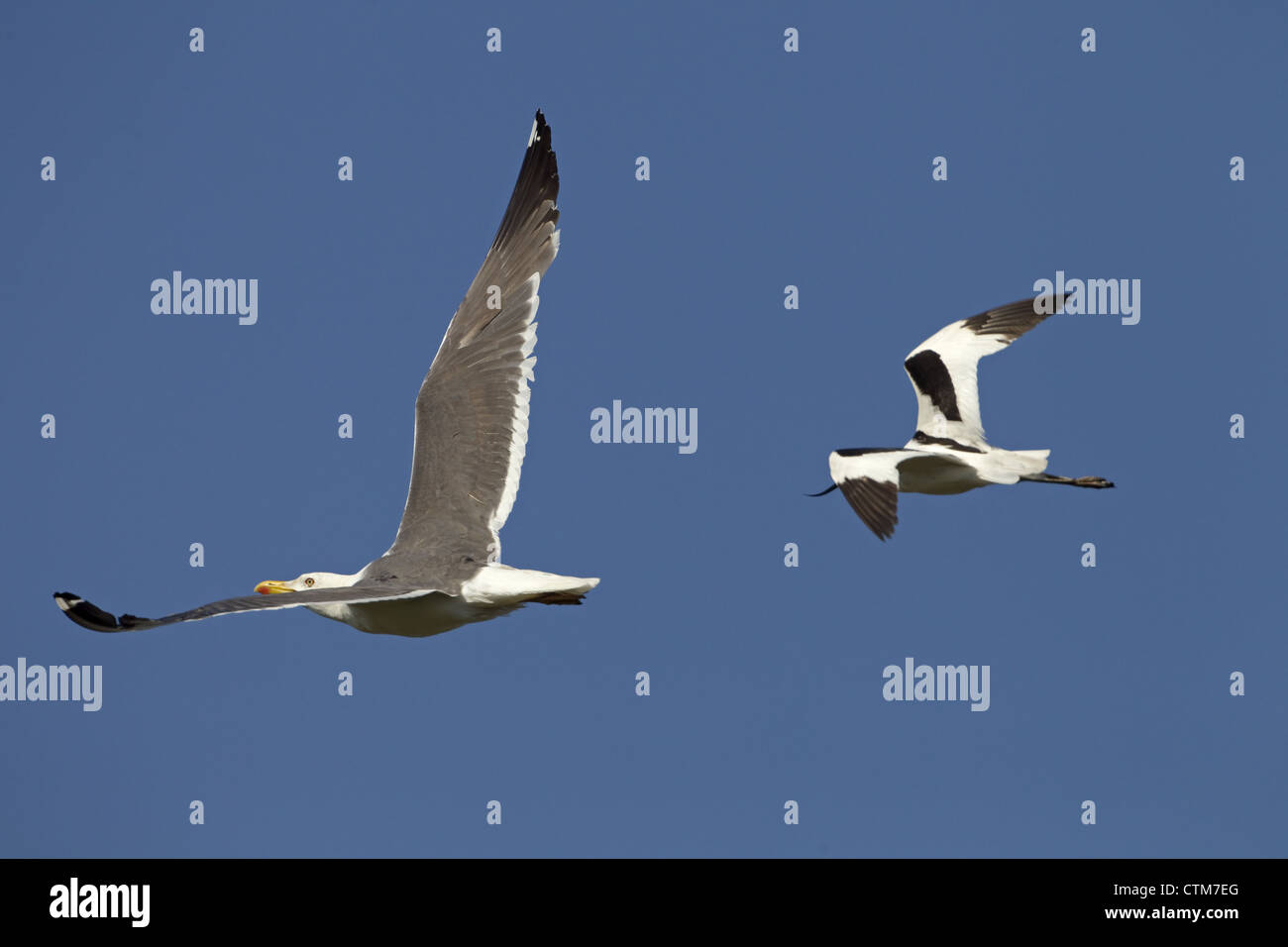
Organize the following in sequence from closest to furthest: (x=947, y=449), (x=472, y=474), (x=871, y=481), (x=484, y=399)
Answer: (x=472, y=474) → (x=484, y=399) → (x=871, y=481) → (x=947, y=449)

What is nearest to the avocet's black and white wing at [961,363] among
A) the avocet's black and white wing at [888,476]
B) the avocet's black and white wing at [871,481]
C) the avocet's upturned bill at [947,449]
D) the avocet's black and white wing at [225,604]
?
the avocet's upturned bill at [947,449]

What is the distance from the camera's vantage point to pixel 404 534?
1575 cm

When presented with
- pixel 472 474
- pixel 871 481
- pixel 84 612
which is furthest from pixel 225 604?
pixel 871 481

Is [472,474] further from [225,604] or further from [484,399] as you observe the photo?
[225,604]

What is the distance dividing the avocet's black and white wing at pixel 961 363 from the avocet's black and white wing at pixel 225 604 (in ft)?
26.6

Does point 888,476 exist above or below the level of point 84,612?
above

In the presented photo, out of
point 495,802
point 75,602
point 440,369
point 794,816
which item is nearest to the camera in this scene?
point 75,602

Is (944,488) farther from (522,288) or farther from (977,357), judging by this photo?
(522,288)

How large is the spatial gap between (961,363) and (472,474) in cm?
720

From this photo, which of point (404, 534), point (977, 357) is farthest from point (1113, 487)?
point (404, 534)

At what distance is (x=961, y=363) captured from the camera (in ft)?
68.6

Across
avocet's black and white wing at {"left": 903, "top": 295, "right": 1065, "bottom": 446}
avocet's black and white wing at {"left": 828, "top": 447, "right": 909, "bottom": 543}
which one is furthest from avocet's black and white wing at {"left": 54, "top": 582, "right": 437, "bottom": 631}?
avocet's black and white wing at {"left": 903, "top": 295, "right": 1065, "bottom": 446}

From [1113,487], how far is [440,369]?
8.23 metres

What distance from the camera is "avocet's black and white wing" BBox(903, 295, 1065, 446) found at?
64.9ft
